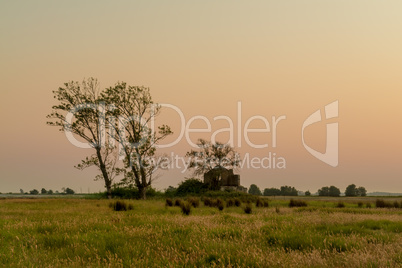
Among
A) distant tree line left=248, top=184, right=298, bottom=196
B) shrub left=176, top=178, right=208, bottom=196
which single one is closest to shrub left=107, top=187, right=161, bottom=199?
shrub left=176, top=178, right=208, bottom=196

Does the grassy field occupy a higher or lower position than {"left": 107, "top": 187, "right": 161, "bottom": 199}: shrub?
higher

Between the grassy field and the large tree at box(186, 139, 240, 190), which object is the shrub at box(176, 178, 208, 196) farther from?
the grassy field

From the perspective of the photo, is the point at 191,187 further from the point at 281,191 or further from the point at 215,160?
the point at 281,191

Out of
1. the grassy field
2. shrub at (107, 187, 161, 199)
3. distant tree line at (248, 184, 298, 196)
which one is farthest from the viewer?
distant tree line at (248, 184, 298, 196)

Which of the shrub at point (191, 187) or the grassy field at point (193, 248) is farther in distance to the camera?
the shrub at point (191, 187)

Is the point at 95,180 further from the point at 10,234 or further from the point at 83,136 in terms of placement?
the point at 10,234

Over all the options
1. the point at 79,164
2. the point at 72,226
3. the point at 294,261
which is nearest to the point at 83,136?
the point at 79,164

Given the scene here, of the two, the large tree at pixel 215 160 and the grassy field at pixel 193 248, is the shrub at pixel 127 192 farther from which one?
the grassy field at pixel 193 248

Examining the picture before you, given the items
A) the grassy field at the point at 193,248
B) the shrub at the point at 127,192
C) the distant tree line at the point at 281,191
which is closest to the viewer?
the grassy field at the point at 193,248

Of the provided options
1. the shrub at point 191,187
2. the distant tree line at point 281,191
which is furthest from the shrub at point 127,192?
the distant tree line at point 281,191

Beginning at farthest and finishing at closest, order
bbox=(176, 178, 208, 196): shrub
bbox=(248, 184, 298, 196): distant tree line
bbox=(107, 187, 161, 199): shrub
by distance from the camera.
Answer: bbox=(248, 184, 298, 196): distant tree line < bbox=(176, 178, 208, 196): shrub < bbox=(107, 187, 161, 199): shrub

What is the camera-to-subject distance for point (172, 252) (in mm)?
7113

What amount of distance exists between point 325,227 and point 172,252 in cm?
629

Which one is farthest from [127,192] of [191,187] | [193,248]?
[193,248]
